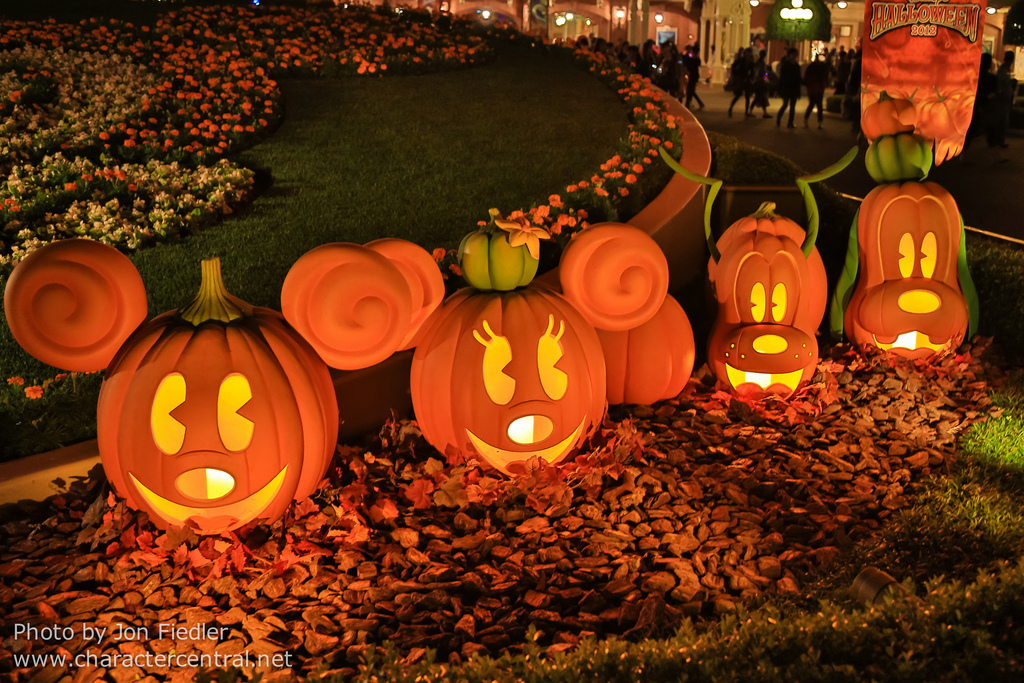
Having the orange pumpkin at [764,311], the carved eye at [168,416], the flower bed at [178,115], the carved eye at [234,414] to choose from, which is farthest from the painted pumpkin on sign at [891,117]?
the carved eye at [168,416]

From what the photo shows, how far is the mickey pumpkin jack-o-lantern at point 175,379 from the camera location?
296 centimetres

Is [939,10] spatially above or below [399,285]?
above

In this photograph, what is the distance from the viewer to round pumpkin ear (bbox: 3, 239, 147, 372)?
290 cm

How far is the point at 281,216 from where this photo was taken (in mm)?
6402

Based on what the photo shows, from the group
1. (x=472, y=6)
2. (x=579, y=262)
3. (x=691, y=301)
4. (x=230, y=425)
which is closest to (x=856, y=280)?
(x=691, y=301)

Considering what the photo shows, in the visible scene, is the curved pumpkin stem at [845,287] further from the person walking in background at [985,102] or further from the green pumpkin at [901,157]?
the person walking in background at [985,102]

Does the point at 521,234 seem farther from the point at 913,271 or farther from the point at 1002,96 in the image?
the point at 1002,96

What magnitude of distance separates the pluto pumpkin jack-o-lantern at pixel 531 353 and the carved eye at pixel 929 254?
1987mm

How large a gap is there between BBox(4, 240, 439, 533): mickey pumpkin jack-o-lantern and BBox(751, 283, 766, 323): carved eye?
7.74ft

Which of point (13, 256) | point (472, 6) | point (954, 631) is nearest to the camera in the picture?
point (954, 631)

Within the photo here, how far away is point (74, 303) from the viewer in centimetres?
299

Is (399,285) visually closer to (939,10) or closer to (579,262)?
(579,262)

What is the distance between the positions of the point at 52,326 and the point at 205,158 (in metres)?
4.72

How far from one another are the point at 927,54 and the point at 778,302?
2.97 metres
